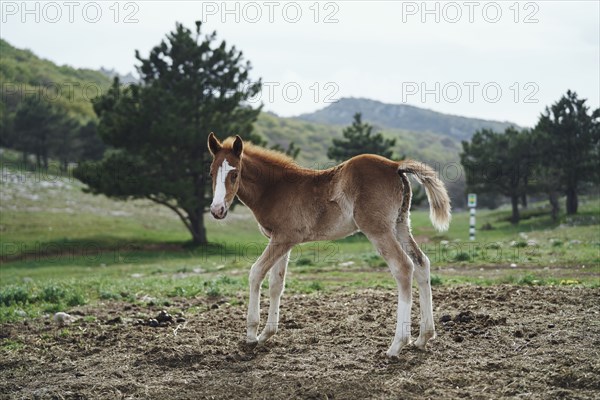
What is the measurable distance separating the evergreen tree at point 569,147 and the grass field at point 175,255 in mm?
3054

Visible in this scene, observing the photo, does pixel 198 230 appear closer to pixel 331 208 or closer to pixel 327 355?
pixel 331 208

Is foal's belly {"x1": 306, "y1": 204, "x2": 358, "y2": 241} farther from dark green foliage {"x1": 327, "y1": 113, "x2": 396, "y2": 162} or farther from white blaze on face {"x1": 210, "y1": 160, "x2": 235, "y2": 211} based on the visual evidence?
dark green foliage {"x1": 327, "y1": 113, "x2": 396, "y2": 162}

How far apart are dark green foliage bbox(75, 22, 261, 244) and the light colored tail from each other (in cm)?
2776

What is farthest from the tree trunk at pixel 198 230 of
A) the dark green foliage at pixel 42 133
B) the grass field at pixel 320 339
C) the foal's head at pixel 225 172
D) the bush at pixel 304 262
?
the dark green foliage at pixel 42 133

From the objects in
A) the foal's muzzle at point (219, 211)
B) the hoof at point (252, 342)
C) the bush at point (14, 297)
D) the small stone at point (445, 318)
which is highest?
the foal's muzzle at point (219, 211)

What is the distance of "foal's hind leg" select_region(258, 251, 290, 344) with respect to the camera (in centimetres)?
816

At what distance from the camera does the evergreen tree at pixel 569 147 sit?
44.5 metres

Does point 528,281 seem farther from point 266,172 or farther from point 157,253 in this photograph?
point 157,253

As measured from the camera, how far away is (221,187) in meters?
7.79

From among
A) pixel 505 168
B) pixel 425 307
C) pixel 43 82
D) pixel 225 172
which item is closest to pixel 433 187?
pixel 425 307

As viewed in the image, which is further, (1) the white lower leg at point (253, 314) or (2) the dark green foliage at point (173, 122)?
(2) the dark green foliage at point (173, 122)

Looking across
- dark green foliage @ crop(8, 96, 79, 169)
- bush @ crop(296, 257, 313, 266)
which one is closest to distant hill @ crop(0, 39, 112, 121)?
dark green foliage @ crop(8, 96, 79, 169)

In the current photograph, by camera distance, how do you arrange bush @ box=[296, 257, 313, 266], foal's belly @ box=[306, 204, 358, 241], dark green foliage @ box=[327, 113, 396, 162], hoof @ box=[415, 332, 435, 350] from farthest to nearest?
dark green foliage @ box=[327, 113, 396, 162] → bush @ box=[296, 257, 313, 266] → foal's belly @ box=[306, 204, 358, 241] → hoof @ box=[415, 332, 435, 350]

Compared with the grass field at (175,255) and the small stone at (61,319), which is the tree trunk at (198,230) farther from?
the small stone at (61,319)
